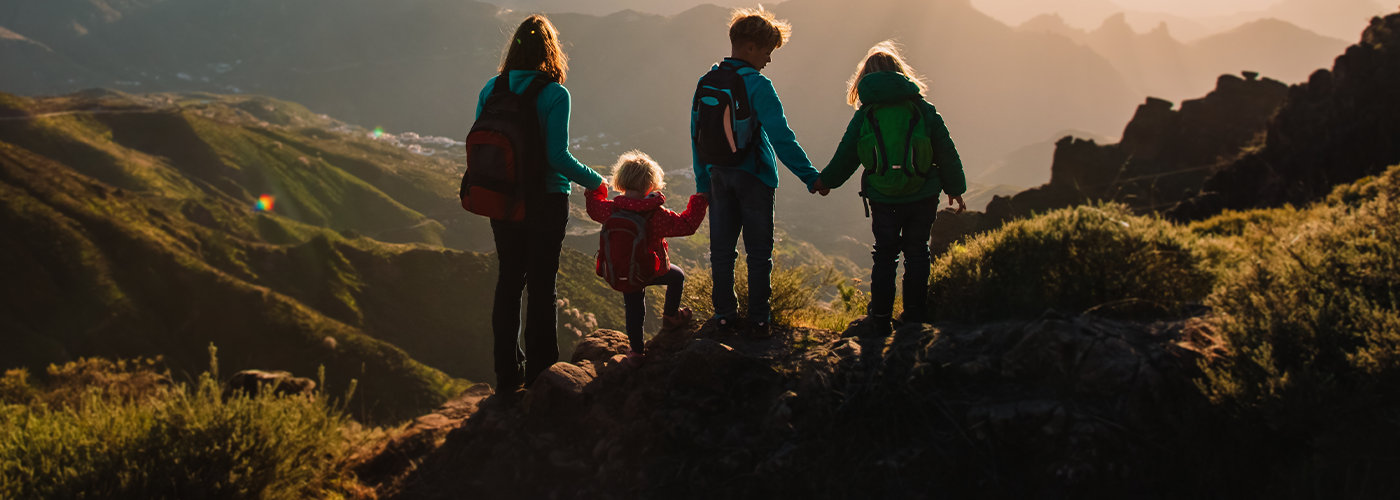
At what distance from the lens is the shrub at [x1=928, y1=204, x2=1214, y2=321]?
3801mm

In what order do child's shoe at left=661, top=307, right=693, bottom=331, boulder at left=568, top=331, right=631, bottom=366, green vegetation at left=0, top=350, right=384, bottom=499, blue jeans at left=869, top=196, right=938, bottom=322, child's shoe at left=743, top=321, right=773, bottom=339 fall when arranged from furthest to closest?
boulder at left=568, top=331, right=631, bottom=366, child's shoe at left=661, top=307, right=693, bottom=331, child's shoe at left=743, top=321, right=773, bottom=339, blue jeans at left=869, top=196, right=938, bottom=322, green vegetation at left=0, top=350, right=384, bottom=499

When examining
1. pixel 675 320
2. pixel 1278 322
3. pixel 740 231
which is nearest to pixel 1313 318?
pixel 1278 322

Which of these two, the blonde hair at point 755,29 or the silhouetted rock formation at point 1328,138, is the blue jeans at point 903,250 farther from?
the silhouetted rock formation at point 1328,138

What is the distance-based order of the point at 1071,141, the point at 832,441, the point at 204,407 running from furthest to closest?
the point at 1071,141
the point at 204,407
the point at 832,441

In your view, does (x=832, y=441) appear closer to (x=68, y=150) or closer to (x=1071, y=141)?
(x=1071, y=141)

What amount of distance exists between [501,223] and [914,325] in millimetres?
2604

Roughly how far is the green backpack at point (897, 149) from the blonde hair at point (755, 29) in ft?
2.55

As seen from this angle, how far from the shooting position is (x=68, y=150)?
72.9 metres

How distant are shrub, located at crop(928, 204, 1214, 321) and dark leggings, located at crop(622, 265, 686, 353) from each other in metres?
1.81

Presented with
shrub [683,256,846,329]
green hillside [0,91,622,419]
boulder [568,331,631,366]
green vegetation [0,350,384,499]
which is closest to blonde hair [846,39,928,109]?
shrub [683,256,846,329]

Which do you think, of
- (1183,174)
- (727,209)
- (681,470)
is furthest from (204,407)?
(1183,174)

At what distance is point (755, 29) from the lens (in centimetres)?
382

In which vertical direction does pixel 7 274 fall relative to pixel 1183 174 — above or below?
below

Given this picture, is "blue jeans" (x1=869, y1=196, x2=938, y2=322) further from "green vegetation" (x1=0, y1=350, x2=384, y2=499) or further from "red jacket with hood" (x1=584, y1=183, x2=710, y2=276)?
"green vegetation" (x1=0, y1=350, x2=384, y2=499)
